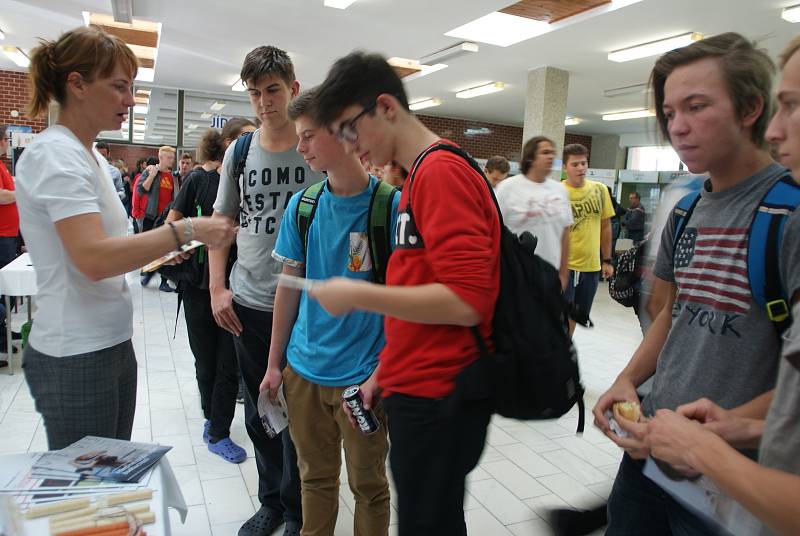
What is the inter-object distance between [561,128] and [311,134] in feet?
25.1

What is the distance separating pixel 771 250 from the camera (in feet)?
3.44

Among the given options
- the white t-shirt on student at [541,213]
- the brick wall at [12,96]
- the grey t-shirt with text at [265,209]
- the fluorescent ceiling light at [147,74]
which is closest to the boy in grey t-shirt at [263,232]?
the grey t-shirt with text at [265,209]

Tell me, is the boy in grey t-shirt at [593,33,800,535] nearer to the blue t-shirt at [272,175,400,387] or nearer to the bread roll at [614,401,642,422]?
the bread roll at [614,401,642,422]

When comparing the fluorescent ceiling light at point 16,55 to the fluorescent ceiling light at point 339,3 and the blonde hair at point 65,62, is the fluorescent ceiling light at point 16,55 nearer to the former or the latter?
the fluorescent ceiling light at point 339,3

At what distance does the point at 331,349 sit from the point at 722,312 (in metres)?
1.07

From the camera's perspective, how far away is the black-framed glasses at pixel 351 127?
126cm

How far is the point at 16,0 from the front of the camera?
267 inches

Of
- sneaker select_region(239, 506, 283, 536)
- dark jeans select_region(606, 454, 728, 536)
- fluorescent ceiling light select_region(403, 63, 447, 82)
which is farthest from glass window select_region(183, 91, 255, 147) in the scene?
dark jeans select_region(606, 454, 728, 536)

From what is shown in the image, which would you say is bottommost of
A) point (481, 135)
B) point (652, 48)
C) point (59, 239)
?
point (59, 239)

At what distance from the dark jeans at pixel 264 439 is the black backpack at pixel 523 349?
3.81 feet

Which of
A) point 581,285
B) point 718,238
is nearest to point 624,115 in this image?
point 581,285

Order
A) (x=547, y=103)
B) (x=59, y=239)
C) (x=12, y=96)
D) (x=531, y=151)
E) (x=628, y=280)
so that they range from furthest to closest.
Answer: (x=12, y=96), (x=547, y=103), (x=531, y=151), (x=628, y=280), (x=59, y=239)

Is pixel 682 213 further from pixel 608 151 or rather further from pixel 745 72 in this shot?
pixel 608 151

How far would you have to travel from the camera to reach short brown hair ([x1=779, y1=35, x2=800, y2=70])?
2.83 ft
